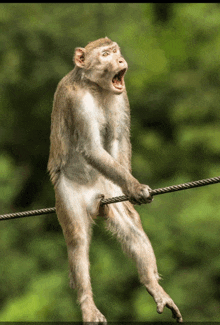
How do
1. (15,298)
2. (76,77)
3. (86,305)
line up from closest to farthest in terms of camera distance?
1. (86,305)
2. (76,77)
3. (15,298)

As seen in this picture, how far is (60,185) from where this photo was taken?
367cm

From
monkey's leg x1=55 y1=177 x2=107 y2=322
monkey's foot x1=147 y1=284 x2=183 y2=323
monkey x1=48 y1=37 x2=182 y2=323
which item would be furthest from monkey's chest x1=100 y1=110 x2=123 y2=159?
monkey's foot x1=147 y1=284 x2=183 y2=323

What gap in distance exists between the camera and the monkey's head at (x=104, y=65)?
3484mm

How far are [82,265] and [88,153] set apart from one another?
0.73m

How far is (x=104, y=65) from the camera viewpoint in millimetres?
3508

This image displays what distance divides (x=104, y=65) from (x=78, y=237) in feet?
3.82

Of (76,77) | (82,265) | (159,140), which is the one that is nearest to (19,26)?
(159,140)

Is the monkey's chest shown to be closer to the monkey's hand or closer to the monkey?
the monkey

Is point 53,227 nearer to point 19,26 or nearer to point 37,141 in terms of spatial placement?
point 37,141

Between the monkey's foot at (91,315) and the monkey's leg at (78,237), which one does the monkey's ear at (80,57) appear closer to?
the monkey's leg at (78,237)

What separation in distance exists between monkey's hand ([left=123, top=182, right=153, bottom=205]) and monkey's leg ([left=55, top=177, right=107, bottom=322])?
0.48 metres

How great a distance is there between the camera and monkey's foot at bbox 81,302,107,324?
3.27m

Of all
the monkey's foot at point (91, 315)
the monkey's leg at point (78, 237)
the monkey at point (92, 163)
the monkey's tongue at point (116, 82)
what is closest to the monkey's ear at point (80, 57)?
the monkey at point (92, 163)

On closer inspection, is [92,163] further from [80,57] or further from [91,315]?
[91,315]
